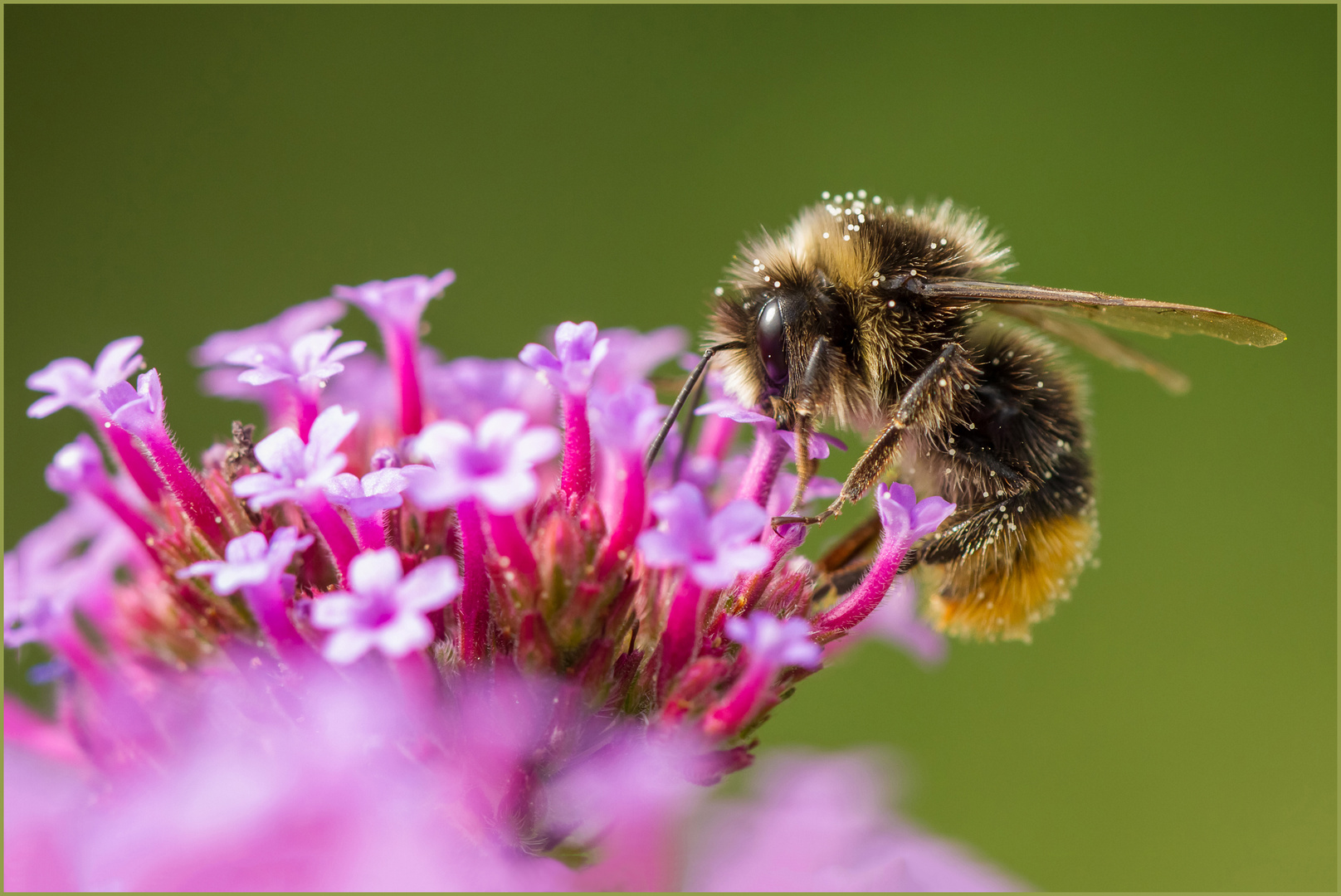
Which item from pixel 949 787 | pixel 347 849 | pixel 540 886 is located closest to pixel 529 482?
pixel 347 849

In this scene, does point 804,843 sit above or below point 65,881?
above

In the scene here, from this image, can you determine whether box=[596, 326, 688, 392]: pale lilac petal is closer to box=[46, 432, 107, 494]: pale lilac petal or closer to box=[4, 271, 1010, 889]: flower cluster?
box=[4, 271, 1010, 889]: flower cluster

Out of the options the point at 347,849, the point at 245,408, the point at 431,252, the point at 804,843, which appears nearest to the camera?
the point at 347,849

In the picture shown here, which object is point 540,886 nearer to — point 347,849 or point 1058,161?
point 347,849

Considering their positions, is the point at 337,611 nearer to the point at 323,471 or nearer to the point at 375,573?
the point at 375,573

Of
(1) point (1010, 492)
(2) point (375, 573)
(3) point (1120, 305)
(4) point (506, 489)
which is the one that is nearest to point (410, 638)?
(2) point (375, 573)

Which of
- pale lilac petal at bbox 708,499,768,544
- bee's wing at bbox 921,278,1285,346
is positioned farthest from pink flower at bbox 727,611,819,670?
bee's wing at bbox 921,278,1285,346

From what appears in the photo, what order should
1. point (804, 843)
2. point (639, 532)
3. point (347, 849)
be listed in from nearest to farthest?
point (347, 849) → point (639, 532) → point (804, 843)
